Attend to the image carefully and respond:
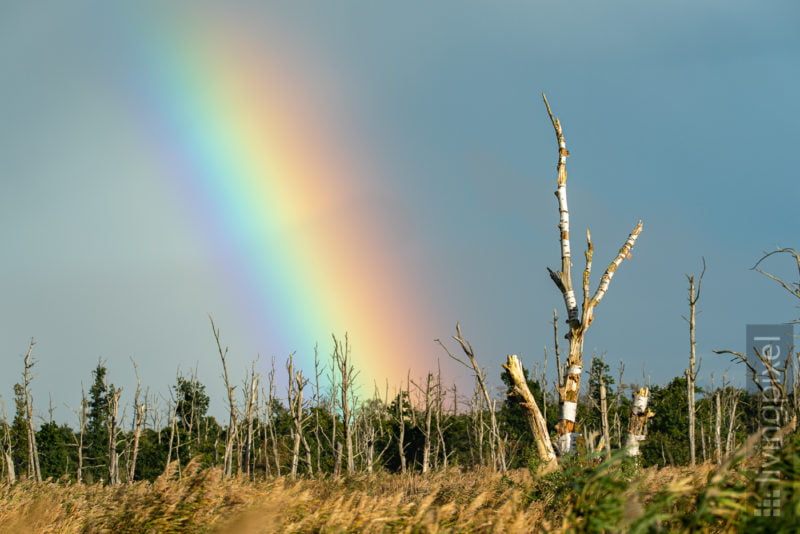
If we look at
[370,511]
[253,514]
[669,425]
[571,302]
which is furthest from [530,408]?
[669,425]

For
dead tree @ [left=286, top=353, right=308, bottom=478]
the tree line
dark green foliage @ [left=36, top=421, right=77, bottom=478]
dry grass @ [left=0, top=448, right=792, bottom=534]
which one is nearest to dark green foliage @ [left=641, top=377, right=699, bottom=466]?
the tree line

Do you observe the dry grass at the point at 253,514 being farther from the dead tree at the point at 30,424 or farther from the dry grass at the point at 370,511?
the dead tree at the point at 30,424

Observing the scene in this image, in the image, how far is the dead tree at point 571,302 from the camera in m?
12.1

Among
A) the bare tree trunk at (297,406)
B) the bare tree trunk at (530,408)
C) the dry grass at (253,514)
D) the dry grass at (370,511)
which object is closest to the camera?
the dry grass at (370,511)

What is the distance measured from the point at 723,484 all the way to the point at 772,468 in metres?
0.45

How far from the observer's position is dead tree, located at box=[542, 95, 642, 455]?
12.1 metres

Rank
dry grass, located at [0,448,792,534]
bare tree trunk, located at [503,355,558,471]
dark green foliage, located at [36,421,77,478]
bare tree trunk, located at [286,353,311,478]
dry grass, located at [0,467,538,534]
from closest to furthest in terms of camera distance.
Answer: dry grass, located at [0,448,792,534], dry grass, located at [0,467,538,534], bare tree trunk, located at [503,355,558,471], bare tree trunk, located at [286,353,311,478], dark green foliage, located at [36,421,77,478]

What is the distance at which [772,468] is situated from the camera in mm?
4660

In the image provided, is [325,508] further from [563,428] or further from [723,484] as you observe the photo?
[563,428]

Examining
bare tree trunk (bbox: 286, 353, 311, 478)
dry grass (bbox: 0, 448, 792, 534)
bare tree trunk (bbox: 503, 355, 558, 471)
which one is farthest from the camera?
bare tree trunk (bbox: 286, 353, 311, 478)

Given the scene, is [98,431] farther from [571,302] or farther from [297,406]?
[571,302]

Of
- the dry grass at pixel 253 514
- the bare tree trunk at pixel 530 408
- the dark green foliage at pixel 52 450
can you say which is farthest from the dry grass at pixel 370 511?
the dark green foliage at pixel 52 450

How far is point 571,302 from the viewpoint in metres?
12.5

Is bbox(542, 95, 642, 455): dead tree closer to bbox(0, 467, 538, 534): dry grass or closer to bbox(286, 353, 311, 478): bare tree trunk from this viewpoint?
bbox(0, 467, 538, 534): dry grass
